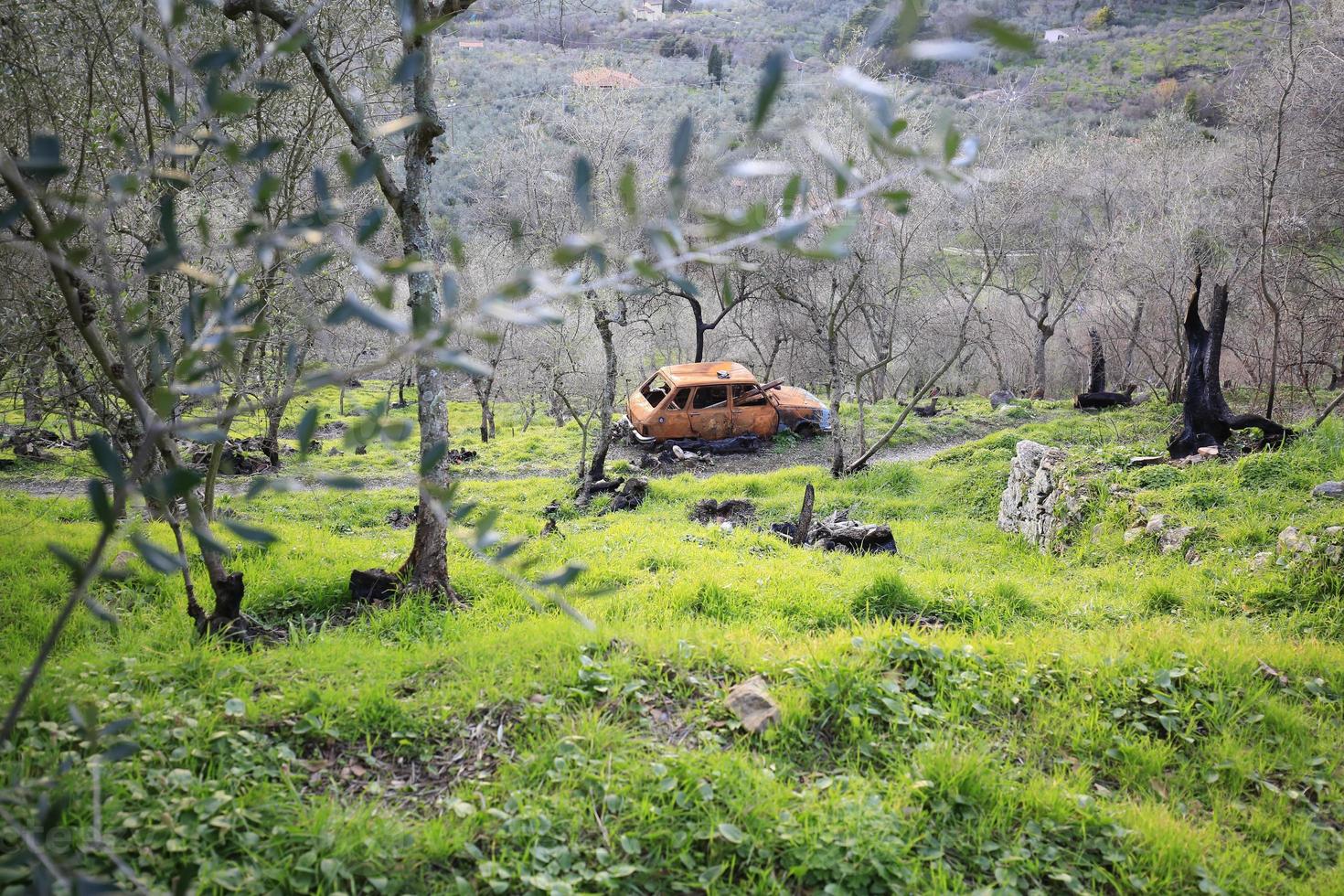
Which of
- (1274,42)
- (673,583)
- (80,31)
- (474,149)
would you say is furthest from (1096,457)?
(474,149)

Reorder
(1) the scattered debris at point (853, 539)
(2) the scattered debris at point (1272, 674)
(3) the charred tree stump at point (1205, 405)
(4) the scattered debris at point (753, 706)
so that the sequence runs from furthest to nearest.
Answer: (3) the charred tree stump at point (1205, 405) < (1) the scattered debris at point (853, 539) < (2) the scattered debris at point (1272, 674) < (4) the scattered debris at point (753, 706)

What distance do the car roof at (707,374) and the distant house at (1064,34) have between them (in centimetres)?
6526

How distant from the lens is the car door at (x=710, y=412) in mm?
18094

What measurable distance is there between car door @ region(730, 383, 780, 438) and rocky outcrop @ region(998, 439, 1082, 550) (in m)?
8.20

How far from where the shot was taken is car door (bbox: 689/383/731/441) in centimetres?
1809

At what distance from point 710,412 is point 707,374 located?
111 centimetres

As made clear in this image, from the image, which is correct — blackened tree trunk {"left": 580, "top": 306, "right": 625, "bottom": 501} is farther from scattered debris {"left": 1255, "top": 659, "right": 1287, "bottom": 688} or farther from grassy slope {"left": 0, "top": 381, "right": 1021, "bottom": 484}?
scattered debris {"left": 1255, "top": 659, "right": 1287, "bottom": 688}

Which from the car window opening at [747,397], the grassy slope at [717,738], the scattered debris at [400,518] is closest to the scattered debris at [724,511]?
the scattered debris at [400,518]

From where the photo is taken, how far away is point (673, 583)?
610 centimetres

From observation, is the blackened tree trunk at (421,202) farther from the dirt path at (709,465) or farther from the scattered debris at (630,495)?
the dirt path at (709,465)

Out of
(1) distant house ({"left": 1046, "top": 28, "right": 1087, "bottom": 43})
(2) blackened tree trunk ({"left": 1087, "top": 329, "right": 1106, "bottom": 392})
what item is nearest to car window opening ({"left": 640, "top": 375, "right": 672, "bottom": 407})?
(2) blackened tree trunk ({"left": 1087, "top": 329, "right": 1106, "bottom": 392})

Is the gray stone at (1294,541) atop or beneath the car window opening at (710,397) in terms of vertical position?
atop

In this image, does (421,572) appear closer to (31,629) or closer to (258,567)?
(258,567)

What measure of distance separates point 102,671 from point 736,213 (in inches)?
156
